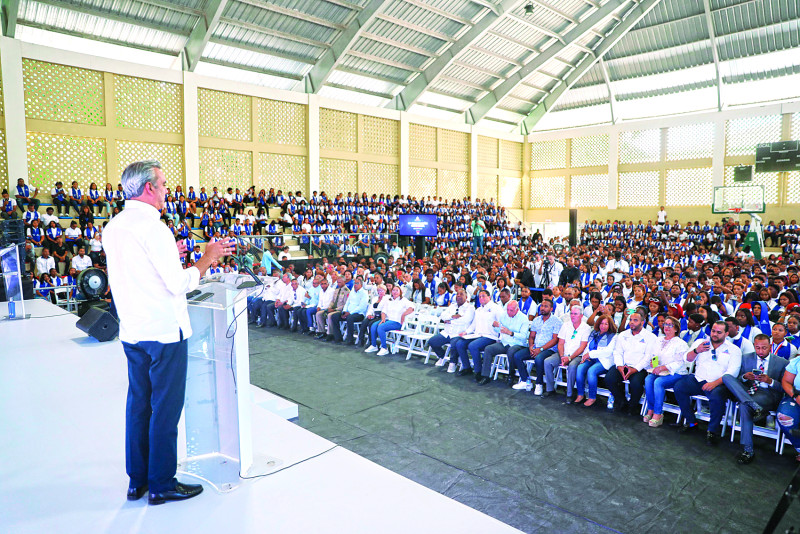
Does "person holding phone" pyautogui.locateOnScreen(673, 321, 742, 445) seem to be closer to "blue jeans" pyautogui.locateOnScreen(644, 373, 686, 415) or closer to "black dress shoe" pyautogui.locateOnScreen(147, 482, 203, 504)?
"blue jeans" pyautogui.locateOnScreen(644, 373, 686, 415)

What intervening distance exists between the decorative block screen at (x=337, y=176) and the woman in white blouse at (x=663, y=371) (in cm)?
1669

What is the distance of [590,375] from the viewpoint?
551 centimetres

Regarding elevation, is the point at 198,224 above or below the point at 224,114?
below

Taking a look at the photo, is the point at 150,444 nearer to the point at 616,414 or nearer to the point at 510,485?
the point at 510,485

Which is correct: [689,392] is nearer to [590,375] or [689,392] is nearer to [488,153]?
[590,375]

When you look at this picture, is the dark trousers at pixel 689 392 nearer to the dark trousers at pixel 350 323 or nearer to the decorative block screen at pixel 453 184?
the dark trousers at pixel 350 323

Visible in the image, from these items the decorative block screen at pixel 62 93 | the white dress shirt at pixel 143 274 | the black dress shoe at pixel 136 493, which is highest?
the decorative block screen at pixel 62 93

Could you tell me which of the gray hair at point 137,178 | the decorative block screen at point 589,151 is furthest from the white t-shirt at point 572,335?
the decorative block screen at point 589,151

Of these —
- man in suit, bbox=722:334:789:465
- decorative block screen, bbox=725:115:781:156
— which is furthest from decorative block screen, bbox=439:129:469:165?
man in suit, bbox=722:334:789:465

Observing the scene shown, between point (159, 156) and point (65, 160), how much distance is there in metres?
2.61

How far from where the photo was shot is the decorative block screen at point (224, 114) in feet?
56.9

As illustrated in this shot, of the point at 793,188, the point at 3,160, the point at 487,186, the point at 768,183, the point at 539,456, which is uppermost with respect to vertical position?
the point at 487,186

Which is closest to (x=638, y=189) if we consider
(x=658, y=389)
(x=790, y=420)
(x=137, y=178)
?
(x=658, y=389)

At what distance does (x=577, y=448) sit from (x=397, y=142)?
19.9 meters
